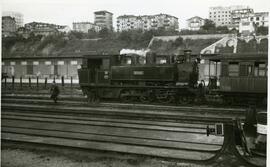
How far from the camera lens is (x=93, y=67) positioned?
57.3 feet

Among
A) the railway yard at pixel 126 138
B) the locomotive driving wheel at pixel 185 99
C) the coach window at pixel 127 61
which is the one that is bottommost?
the railway yard at pixel 126 138

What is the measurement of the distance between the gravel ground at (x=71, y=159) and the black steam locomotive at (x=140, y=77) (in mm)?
8956

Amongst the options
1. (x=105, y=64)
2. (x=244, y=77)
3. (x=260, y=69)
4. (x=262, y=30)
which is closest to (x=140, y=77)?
(x=105, y=64)

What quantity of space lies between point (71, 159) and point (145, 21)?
112m

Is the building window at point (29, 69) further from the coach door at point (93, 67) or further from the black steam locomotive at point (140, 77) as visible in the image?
the coach door at point (93, 67)

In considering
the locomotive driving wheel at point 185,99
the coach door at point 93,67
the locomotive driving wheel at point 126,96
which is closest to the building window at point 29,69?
the coach door at point 93,67

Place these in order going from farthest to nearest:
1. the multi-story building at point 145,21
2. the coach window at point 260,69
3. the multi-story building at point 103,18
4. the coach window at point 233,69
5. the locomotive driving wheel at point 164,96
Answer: the multi-story building at point 103,18
the multi-story building at point 145,21
the locomotive driving wheel at point 164,96
the coach window at point 233,69
the coach window at point 260,69

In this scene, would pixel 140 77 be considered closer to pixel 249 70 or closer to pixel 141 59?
pixel 141 59

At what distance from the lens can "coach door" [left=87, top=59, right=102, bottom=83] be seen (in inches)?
680

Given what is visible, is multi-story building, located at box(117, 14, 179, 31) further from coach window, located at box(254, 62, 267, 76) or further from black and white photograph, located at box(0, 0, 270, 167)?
coach window, located at box(254, 62, 267, 76)

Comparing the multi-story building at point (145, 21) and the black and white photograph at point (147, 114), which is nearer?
the black and white photograph at point (147, 114)

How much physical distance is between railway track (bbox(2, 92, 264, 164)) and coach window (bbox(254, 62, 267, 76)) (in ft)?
6.11

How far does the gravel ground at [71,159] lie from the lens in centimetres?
641

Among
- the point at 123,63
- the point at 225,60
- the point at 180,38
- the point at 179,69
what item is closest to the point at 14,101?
the point at 123,63
